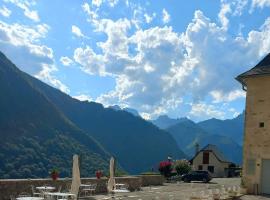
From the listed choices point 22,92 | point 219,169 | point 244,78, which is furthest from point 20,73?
point 244,78

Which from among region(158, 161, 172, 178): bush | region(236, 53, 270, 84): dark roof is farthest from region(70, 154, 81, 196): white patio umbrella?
region(158, 161, 172, 178): bush

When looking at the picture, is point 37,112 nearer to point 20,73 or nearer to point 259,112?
point 20,73

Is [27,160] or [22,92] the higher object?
[22,92]

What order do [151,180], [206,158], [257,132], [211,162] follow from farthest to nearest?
[206,158] < [211,162] < [151,180] < [257,132]

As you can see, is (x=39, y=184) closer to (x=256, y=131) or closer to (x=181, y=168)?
(x=256, y=131)

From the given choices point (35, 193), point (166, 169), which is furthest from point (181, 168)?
point (35, 193)

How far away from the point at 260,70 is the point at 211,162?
49.4 metres

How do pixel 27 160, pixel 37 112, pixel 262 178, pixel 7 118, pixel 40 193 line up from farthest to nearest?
1. pixel 37 112
2. pixel 7 118
3. pixel 27 160
4. pixel 262 178
5. pixel 40 193

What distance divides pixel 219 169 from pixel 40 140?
3149 inches

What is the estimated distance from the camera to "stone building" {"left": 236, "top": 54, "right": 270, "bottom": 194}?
28281mm

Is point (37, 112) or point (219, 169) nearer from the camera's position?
point (219, 169)

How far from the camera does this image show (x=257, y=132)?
28.6m

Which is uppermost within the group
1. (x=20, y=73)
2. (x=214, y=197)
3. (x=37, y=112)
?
(x=20, y=73)

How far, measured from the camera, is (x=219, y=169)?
251 feet
